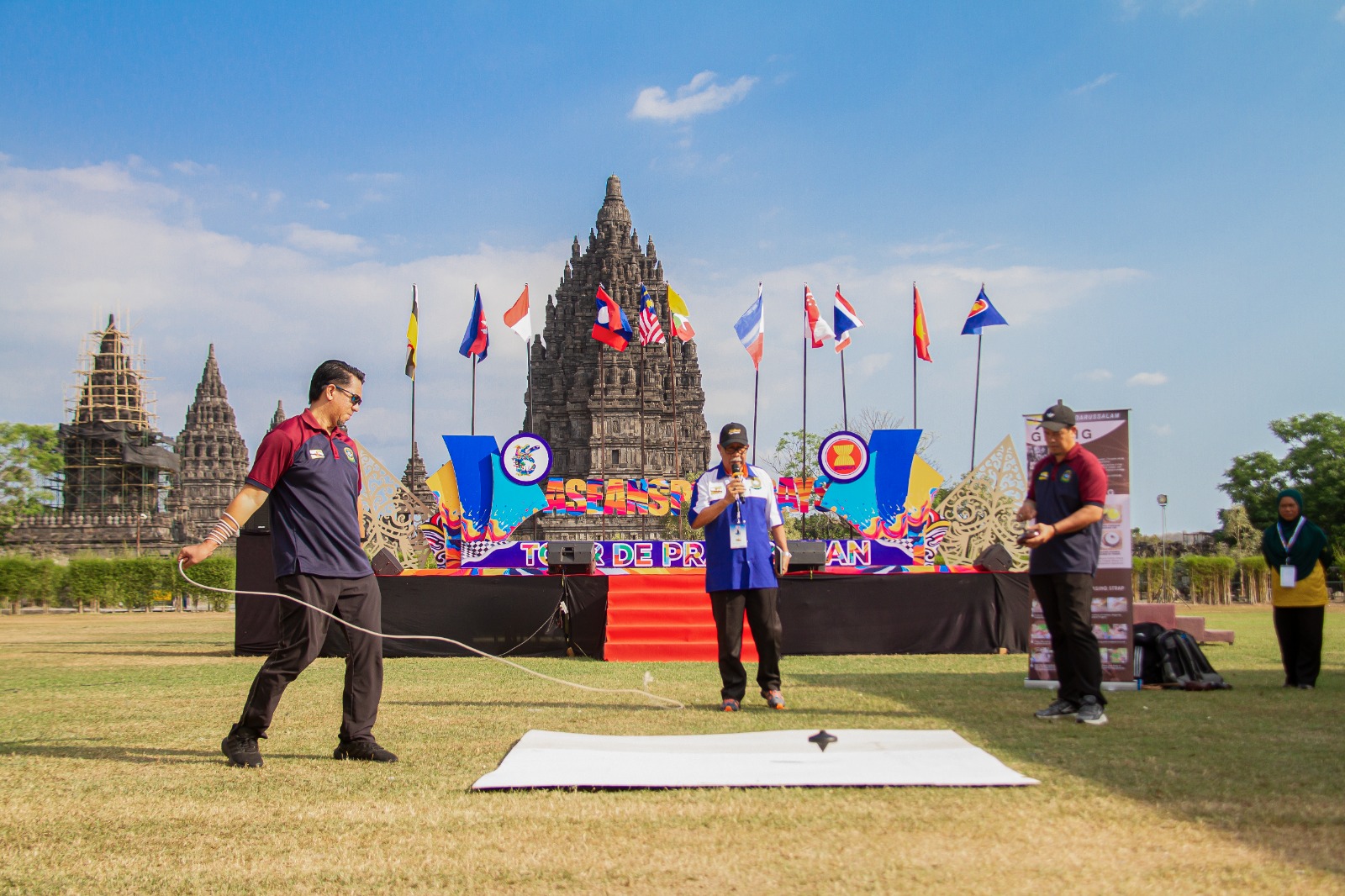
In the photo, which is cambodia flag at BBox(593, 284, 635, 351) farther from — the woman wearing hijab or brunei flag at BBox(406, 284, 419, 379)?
the woman wearing hijab

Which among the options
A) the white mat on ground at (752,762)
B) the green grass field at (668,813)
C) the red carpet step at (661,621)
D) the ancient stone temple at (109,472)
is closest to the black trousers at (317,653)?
the green grass field at (668,813)

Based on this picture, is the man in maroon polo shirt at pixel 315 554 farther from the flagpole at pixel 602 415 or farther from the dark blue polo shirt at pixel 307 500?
the flagpole at pixel 602 415

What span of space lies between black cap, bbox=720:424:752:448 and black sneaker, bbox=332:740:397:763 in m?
2.94

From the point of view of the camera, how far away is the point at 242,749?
5.11 m

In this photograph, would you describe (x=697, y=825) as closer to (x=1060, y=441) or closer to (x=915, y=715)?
(x=915, y=715)

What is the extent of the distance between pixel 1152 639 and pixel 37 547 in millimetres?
84992

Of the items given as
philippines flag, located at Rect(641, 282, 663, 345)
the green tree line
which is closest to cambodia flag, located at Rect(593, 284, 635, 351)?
philippines flag, located at Rect(641, 282, 663, 345)

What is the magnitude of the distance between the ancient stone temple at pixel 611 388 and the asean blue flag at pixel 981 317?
41876mm

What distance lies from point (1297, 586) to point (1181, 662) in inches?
53.4

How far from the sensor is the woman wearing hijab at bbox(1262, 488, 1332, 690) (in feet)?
26.8

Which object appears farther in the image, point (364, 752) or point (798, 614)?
point (798, 614)

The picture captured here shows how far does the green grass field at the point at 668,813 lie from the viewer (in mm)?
3188

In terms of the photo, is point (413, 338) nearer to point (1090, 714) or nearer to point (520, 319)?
point (520, 319)

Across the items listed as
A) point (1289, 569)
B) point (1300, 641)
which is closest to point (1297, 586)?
point (1289, 569)
